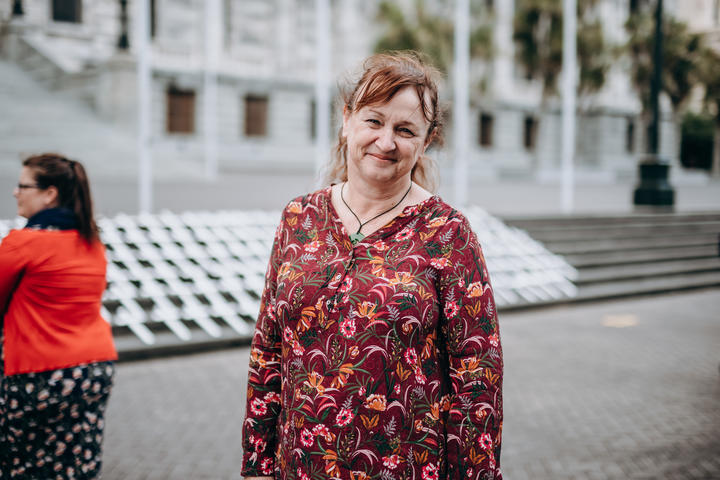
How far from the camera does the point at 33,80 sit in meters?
22.6

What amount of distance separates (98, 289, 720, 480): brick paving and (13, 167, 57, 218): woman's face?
1.84 metres

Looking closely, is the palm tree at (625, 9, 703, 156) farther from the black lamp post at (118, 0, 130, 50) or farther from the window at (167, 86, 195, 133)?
the black lamp post at (118, 0, 130, 50)

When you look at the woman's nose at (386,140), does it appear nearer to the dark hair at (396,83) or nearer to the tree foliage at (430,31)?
the dark hair at (396,83)

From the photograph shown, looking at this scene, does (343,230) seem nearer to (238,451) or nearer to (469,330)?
(469,330)

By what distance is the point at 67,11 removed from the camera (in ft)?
89.1

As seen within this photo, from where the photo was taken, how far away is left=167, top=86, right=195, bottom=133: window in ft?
90.6

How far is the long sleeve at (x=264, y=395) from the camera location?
1.97 meters

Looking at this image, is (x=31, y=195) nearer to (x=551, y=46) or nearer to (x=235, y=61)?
(x=235, y=61)

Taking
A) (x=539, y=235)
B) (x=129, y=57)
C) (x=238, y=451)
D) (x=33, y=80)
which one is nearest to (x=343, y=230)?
(x=238, y=451)

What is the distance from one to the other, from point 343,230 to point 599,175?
116 ft

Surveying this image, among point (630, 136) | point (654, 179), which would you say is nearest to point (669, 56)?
point (630, 136)

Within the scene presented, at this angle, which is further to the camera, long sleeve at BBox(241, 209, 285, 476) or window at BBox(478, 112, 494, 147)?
window at BBox(478, 112, 494, 147)

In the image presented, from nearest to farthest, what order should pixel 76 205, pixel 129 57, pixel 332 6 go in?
pixel 76 205 → pixel 129 57 → pixel 332 6

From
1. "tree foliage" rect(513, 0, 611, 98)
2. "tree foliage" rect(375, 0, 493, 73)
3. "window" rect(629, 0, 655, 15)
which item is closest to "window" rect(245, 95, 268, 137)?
"tree foliage" rect(375, 0, 493, 73)
